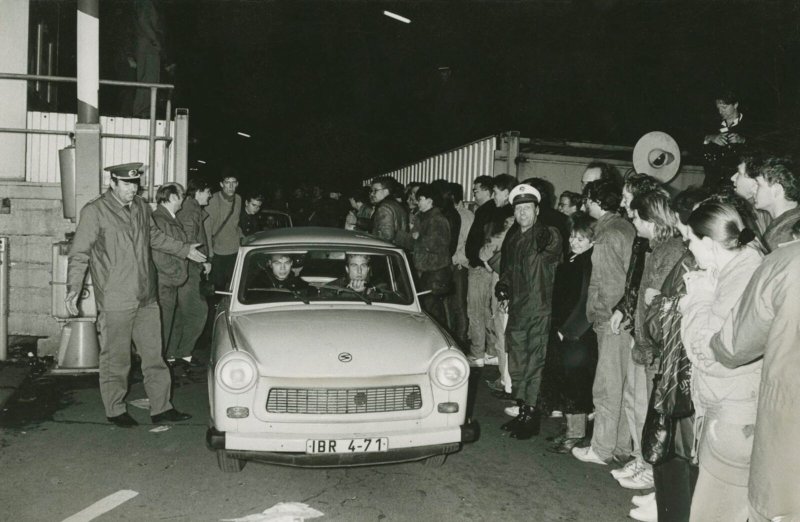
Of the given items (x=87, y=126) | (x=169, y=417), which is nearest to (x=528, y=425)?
(x=169, y=417)

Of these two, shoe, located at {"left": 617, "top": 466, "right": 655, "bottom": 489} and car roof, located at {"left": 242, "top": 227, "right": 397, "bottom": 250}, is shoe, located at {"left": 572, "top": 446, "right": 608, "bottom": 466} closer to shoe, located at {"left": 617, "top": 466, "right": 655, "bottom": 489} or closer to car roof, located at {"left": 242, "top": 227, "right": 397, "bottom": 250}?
shoe, located at {"left": 617, "top": 466, "right": 655, "bottom": 489}

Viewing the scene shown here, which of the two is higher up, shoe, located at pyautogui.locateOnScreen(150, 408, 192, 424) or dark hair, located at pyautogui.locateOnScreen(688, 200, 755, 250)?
dark hair, located at pyautogui.locateOnScreen(688, 200, 755, 250)

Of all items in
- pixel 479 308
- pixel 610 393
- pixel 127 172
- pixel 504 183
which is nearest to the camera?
pixel 610 393

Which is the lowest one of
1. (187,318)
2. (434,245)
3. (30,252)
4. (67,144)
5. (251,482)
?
(251,482)

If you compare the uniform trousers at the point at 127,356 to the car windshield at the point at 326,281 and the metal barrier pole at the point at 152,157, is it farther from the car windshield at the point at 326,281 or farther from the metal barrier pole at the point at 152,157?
the metal barrier pole at the point at 152,157

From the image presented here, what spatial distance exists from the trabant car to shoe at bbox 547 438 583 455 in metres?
1.08

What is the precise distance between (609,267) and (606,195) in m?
Result: 0.61

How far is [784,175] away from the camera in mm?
3838

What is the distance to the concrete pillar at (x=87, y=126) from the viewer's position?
23.5 ft

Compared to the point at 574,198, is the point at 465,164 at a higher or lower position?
higher

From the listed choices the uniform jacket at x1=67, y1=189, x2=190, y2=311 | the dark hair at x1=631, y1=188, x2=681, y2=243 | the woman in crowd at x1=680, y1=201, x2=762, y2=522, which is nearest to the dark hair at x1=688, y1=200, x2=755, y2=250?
the woman in crowd at x1=680, y1=201, x2=762, y2=522

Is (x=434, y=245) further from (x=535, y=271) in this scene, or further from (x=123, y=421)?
(x=123, y=421)

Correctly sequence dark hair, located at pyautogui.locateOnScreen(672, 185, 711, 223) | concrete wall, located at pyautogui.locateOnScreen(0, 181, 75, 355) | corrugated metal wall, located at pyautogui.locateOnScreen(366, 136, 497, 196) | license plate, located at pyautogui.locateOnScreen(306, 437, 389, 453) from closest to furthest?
license plate, located at pyautogui.locateOnScreen(306, 437, 389, 453), dark hair, located at pyautogui.locateOnScreen(672, 185, 711, 223), concrete wall, located at pyautogui.locateOnScreen(0, 181, 75, 355), corrugated metal wall, located at pyautogui.locateOnScreen(366, 136, 497, 196)

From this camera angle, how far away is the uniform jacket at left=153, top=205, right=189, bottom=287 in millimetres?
7152
